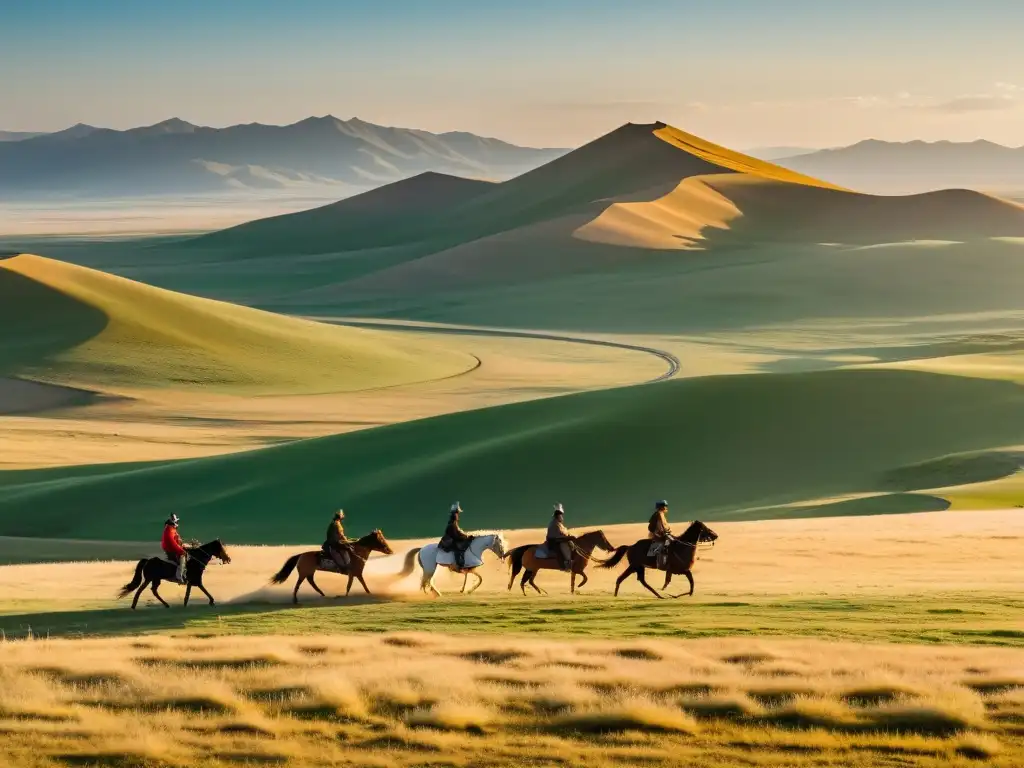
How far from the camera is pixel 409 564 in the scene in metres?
28.4

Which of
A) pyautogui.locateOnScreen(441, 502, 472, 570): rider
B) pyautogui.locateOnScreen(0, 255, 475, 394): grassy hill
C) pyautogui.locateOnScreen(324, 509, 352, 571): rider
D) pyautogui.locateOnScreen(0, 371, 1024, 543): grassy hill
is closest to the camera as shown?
pyautogui.locateOnScreen(324, 509, 352, 571): rider

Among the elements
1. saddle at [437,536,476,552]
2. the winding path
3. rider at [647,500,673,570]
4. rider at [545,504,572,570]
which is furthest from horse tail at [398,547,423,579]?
the winding path

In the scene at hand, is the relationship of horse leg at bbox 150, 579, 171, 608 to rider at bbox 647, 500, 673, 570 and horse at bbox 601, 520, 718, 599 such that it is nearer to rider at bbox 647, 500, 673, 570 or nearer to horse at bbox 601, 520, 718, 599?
horse at bbox 601, 520, 718, 599

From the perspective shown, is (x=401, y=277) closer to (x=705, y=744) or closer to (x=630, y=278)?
(x=630, y=278)

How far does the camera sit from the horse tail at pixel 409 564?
93.1ft

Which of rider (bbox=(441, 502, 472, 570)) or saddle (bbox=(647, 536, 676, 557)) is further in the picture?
rider (bbox=(441, 502, 472, 570))

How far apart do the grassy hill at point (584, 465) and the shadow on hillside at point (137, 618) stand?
2008cm

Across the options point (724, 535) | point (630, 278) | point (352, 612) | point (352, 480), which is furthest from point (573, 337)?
point (352, 612)

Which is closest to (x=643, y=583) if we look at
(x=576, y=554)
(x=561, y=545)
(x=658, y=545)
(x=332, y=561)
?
(x=658, y=545)

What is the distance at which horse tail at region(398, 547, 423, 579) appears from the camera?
Answer: 2838 centimetres

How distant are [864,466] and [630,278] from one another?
422ft

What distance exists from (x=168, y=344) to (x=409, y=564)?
8759cm

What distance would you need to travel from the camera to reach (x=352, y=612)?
26469mm

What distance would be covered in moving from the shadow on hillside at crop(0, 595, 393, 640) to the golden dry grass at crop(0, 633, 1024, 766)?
11.3ft
